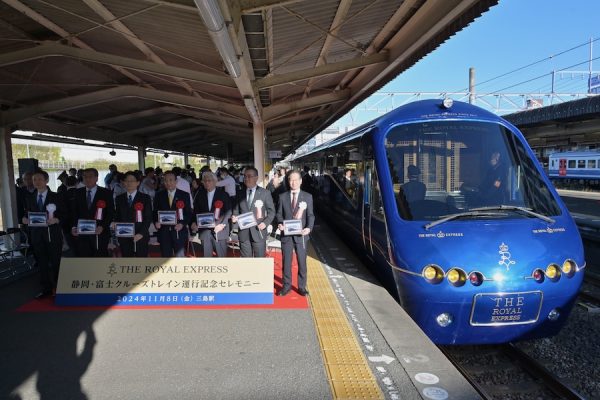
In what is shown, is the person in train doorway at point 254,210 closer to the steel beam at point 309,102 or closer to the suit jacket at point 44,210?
the suit jacket at point 44,210

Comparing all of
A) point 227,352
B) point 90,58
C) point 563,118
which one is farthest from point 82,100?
point 563,118

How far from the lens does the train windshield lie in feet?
15.6

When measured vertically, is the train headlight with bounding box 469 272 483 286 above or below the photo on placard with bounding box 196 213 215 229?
below

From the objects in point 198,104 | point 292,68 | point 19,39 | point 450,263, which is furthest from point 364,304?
point 198,104

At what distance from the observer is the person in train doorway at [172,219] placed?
5.57 m

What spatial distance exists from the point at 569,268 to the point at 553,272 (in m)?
0.22

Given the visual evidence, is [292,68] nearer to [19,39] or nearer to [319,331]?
[19,39]

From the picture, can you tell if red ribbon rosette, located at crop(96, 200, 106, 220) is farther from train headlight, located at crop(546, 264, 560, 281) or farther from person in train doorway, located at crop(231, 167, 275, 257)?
train headlight, located at crop(546, 264, 560, 281)

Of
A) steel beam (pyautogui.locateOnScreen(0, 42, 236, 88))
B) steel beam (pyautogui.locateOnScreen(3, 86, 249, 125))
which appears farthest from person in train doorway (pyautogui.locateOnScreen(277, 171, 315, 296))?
steel beam (pyautogui.locateOnScreen(3, 86, 249, 125))

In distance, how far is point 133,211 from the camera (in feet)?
17.6

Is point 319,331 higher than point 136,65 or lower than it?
lower

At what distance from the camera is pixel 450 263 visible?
4.07 metres

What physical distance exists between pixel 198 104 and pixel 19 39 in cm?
445

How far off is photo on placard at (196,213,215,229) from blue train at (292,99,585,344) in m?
2.26
